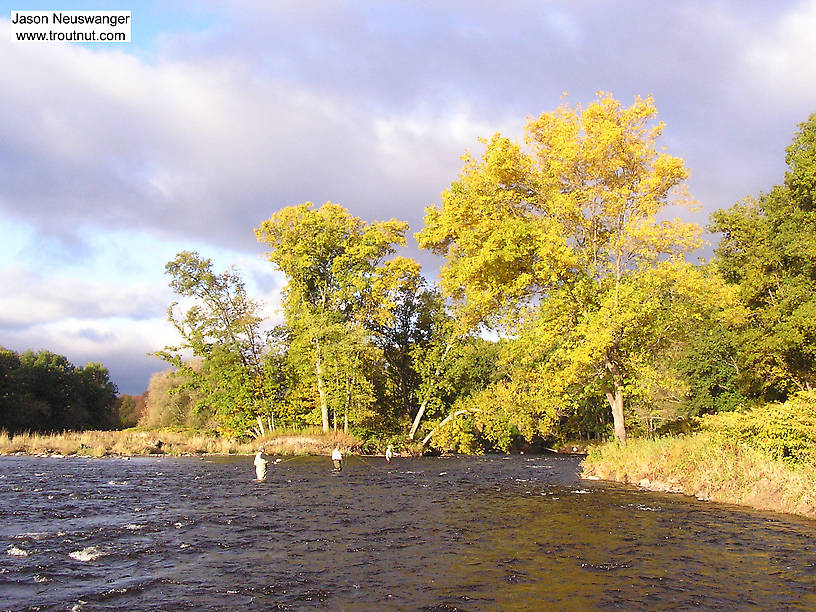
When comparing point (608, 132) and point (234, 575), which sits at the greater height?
point (608, 132)

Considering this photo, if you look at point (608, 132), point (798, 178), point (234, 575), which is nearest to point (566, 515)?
point (234, 575)

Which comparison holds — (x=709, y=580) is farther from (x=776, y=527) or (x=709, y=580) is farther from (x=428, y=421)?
(x=428, y=421)

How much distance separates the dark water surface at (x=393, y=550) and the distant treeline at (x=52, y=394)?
2040 inches

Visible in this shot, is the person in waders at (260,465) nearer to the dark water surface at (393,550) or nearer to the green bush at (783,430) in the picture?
the dark water surface at (393,550)

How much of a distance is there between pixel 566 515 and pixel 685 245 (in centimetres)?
1426

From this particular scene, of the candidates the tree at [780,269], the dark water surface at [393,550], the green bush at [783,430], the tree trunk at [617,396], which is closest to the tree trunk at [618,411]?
the tree trunk at [617,396]

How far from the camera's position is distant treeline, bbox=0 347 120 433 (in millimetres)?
69188

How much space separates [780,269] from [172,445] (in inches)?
1783

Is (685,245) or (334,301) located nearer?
(685,245)

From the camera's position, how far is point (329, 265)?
169 feet

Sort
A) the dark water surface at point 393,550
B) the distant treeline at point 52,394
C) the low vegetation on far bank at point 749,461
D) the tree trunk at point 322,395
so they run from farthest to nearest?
1. the distant treeline at point 52,394
2. the tree trunk at point 322,395
3. the low vegetation on far bank at point 749,461
4. the dark water surface at point 393,550

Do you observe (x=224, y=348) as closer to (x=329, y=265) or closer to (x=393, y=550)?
(x=329, y=265)

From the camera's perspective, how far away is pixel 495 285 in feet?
97.4

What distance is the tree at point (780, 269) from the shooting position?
34094 millimetres
